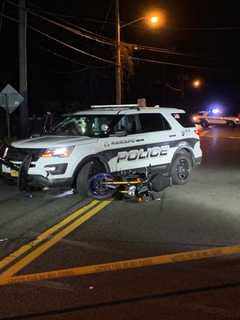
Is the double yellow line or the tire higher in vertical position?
the tire

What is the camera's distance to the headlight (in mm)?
10352

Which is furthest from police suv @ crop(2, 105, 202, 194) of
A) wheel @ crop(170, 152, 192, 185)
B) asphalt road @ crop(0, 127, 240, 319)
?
asphalt road @ crop(0, 127, 240, 319)

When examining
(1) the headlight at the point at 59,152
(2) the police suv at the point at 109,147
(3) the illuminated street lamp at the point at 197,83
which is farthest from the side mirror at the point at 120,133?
(3) the illuminated street lamp at the point at 197,83

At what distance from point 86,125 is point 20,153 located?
5.61ft

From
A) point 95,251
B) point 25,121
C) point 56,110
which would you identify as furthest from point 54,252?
point 56,110

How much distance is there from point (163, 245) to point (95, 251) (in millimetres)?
929

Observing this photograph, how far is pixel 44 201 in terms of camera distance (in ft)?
34.4

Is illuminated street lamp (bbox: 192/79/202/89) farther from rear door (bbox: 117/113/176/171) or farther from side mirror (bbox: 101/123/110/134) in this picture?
side mirror (bbox: 101/123/110/134)

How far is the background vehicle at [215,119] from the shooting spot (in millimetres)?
46188

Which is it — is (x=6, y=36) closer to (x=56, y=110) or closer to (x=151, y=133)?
(x=56, y=110)

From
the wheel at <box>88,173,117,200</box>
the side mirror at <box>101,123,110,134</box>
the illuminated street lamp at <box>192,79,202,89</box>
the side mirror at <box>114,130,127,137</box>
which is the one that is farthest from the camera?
the illuminated street lamp at <box>192,79,202,89</box>

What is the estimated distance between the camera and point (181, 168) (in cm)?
1280

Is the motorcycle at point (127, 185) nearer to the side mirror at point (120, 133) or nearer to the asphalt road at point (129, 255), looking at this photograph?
the asphalt road at point (129, 255)

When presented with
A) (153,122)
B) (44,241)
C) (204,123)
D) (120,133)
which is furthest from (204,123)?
(44,241)
